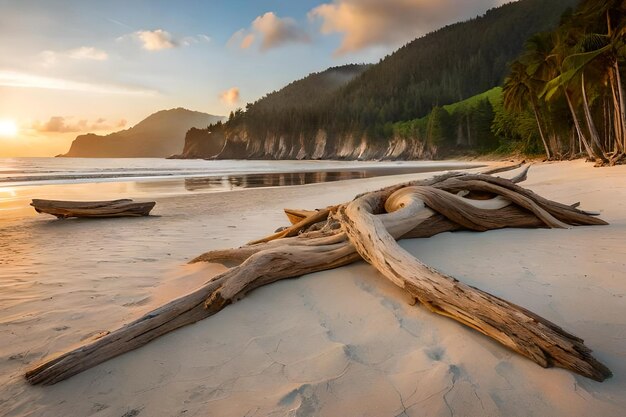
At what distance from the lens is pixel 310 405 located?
190cm

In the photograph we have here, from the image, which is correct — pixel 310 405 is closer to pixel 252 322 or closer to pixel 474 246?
pixel 252 322

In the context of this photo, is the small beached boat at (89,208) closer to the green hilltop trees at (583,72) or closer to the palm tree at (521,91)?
the green hilltop trees at (583,72)

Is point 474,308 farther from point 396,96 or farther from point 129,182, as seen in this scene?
point 396,96

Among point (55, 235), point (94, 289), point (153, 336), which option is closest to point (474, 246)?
point (153, 336)

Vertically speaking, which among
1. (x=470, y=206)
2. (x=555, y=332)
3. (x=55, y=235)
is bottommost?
(x=55, y=235)

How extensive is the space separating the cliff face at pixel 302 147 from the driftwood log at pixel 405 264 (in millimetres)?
84029

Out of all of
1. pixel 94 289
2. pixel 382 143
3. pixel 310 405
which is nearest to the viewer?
pixel 310 405

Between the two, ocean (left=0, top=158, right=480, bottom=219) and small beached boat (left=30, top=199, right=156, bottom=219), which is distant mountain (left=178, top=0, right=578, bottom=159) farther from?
small beached boat (left=30, top=199, right=156, bottom=219)

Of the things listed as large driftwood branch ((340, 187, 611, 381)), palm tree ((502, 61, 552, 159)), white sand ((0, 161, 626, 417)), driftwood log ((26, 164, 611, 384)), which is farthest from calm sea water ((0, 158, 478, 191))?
large driftwood branch ((340, 187, 611, 381))

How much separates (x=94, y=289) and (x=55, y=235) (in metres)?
4.26

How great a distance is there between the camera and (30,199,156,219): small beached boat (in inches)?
346

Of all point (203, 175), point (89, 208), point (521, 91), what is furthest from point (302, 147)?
point (89, 208)

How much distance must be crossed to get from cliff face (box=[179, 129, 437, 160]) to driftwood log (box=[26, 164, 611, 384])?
84029 millimetres

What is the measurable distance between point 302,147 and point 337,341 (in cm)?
12927
